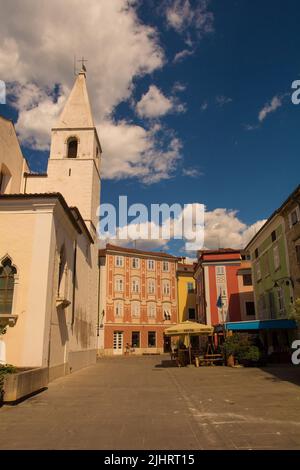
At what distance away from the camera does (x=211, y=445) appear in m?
5.68

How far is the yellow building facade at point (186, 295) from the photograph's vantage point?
179 feet

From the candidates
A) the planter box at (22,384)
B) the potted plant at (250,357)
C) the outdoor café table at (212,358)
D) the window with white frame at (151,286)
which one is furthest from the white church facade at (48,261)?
the window with white frame at (151,286)

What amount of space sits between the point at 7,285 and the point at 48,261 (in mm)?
1835

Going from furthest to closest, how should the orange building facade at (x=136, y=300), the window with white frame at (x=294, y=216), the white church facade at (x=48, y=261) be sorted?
the orange building facade at (x=136, y=300) → the window with white frame at (x=294, y=216) → the white church facade at (x=48, y=261)

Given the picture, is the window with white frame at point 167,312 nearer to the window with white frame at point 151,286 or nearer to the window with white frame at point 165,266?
the window with white frame at point 151,286

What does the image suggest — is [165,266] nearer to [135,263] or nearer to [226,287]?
[135,263]

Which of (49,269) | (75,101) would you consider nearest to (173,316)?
(75,101)

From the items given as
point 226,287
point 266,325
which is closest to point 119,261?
point 226,287

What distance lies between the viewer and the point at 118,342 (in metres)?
47.0

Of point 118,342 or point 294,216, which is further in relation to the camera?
point 118,342

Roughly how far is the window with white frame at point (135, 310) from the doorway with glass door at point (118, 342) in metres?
3.10
